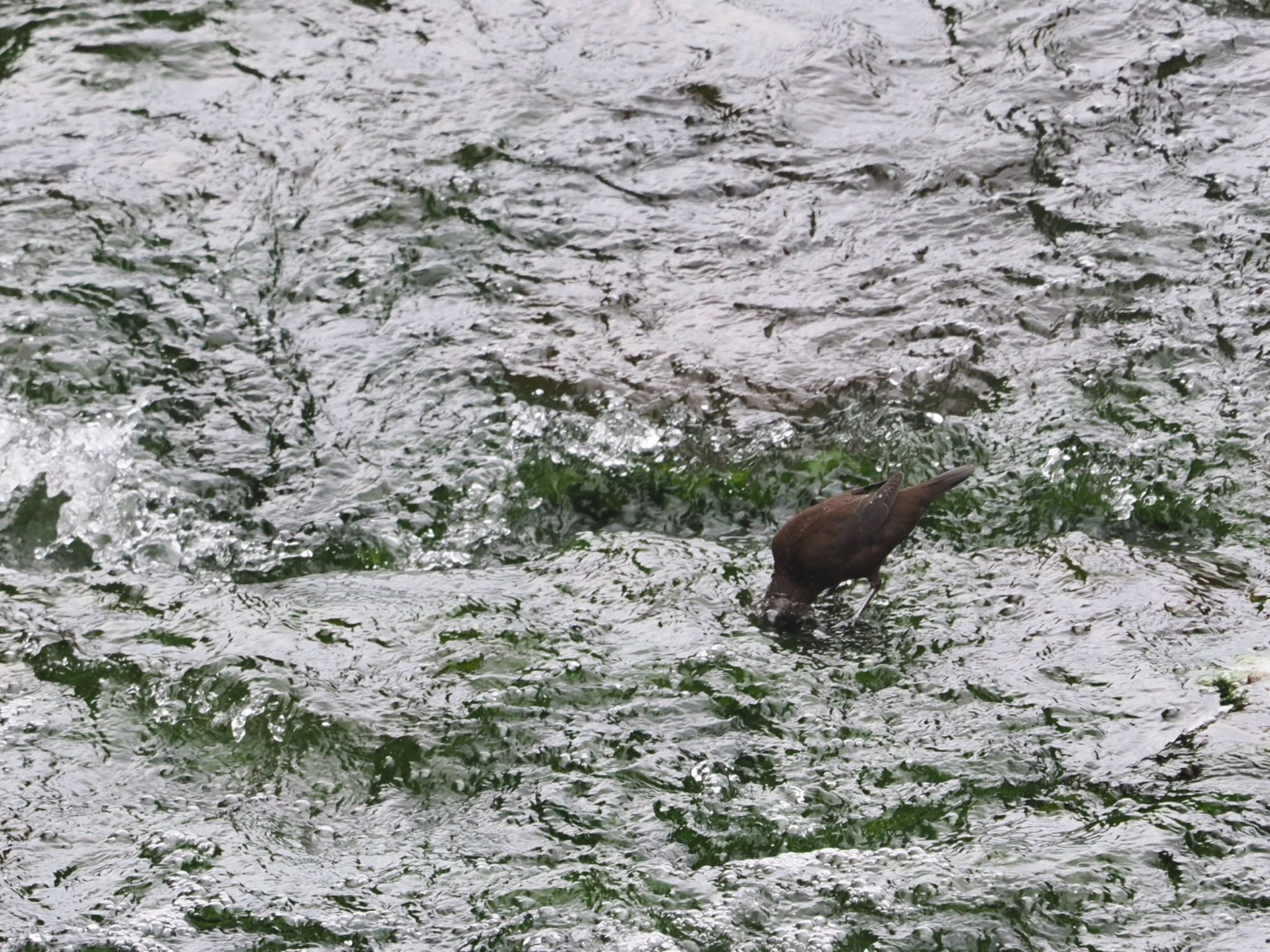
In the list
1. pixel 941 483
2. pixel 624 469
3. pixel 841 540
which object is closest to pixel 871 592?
pixel 841 540

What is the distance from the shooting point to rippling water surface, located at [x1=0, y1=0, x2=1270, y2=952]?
4.07 meters

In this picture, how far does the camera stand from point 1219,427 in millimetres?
5785

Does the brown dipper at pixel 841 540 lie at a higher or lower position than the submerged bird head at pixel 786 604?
higher

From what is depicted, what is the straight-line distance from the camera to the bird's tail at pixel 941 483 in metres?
5.27

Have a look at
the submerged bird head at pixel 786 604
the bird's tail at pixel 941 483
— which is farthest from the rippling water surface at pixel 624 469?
the bird's tail at pixel 941 483

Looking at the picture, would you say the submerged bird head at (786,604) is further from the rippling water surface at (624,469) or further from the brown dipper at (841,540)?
the rippling water surface at (624,469)

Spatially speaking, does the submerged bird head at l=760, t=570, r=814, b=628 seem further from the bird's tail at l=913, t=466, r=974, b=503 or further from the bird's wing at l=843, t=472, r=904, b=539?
the bird's tail at l=913, t=466, r=974, b=503

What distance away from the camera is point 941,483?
5.28 m

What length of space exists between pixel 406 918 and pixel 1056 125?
5.54 m

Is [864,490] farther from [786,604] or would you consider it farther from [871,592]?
[786,604]

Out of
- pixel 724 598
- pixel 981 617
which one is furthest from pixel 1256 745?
pixel 724 598

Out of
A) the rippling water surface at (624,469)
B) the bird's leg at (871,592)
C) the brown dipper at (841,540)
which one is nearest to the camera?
the rippling water surface at (624,469)

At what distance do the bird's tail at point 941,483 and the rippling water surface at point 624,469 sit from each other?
0.33 m

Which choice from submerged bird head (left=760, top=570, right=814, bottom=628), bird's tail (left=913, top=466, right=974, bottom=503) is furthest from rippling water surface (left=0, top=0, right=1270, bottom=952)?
bird's tail (left=913, top=466, right=974, bottom=503)
